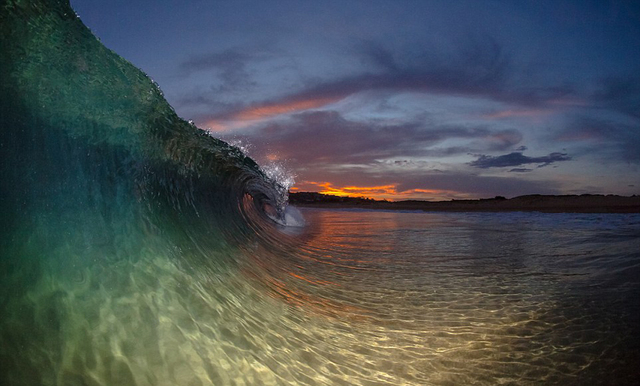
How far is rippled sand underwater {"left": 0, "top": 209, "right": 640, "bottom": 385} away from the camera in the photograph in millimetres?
1403

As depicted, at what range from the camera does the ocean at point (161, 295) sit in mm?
1474

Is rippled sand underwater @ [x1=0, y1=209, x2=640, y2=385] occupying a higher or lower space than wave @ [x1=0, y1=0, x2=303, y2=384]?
lower

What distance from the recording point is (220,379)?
1485mm

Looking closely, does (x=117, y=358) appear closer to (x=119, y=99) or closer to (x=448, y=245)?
(x=119, y=99)

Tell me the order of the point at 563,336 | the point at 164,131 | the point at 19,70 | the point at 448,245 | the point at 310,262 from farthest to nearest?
1. the point at 448,245
2. the point at 310,262
3. the point at 164,131
4. the point at 563,336
5. the point at 19,70

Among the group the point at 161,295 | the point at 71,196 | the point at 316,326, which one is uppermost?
the point at 71,196

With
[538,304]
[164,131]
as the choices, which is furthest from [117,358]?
[538,304]

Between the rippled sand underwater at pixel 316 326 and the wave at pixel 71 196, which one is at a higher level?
the wave at pixel 71 196

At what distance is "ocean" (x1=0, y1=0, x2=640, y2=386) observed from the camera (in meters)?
1.47

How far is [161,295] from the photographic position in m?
1.85

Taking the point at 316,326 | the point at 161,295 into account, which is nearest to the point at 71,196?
the point at 161,295

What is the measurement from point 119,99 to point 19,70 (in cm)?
84

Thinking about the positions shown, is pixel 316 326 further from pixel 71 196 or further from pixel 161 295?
pixel 71 196

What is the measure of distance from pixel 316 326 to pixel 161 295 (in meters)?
1.16
